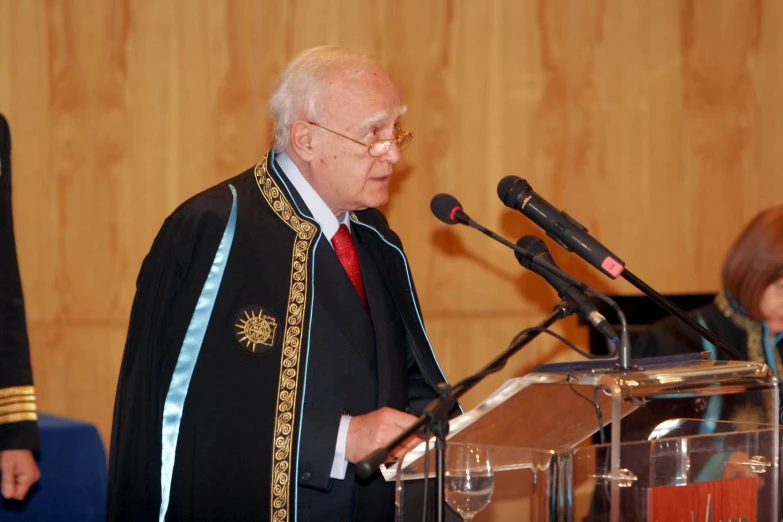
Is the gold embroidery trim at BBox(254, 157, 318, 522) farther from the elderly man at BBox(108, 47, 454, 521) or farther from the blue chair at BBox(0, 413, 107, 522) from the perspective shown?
the blue chair at BBox(0, 413, 107, 522)

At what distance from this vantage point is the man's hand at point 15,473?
2754 mm

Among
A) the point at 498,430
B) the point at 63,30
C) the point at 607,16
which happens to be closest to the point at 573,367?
the point at 498,430

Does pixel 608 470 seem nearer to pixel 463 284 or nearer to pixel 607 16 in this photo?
pixel 463 284

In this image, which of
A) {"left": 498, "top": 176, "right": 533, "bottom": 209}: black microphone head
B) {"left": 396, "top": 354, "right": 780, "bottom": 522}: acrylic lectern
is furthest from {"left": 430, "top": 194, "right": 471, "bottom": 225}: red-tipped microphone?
{"left": 396, "top": 354, "right": 780, "bottom": 522}: acrylic lectern

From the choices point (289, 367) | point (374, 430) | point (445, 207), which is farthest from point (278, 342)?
point (445, 207)

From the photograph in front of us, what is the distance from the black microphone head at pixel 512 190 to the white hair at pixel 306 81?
0.86m

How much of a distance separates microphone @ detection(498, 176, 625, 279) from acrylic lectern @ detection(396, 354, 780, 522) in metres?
0.23

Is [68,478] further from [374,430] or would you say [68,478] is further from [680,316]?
[680,316]

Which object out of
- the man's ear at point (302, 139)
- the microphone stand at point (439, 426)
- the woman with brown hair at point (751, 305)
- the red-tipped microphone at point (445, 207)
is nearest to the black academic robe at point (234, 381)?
the man's ear at point (302, 139)

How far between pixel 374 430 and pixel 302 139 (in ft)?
3.03

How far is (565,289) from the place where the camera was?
7.06 ft

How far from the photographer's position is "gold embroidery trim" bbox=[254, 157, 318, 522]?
2.66 m

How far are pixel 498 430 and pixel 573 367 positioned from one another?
0.19m

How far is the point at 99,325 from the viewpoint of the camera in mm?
4289
